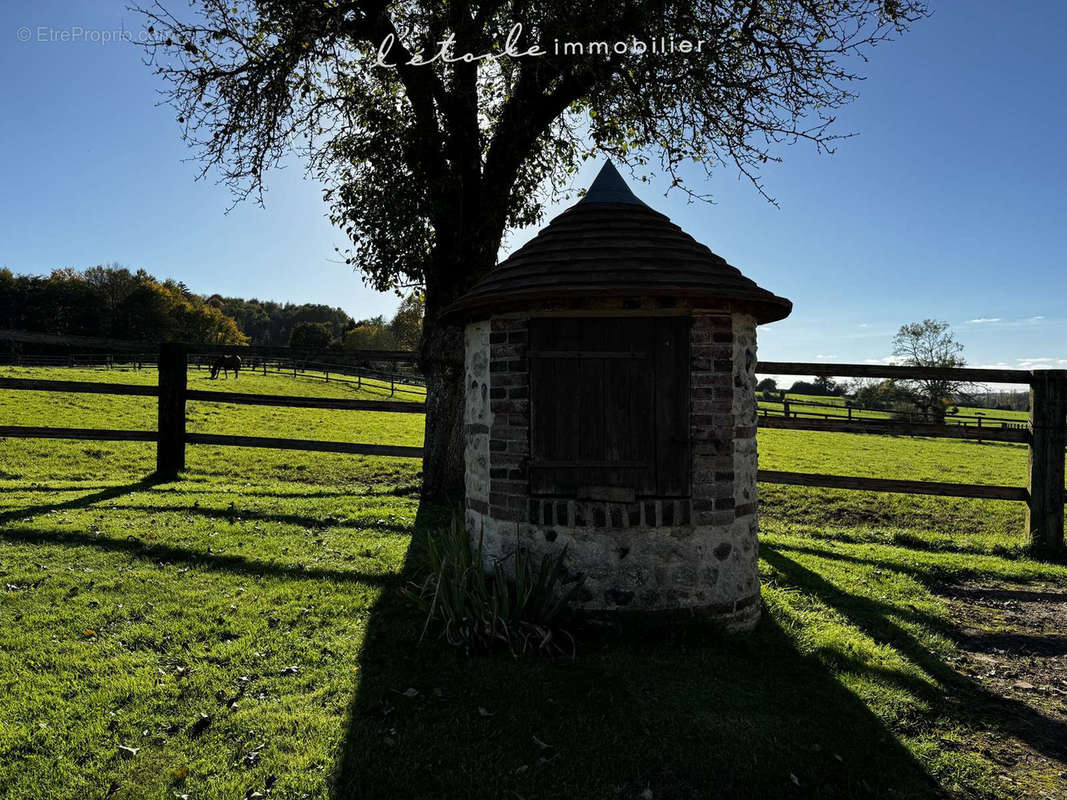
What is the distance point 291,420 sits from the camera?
71.8 feet

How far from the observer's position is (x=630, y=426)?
4.70 m

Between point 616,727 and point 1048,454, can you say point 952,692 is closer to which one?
point 616,727

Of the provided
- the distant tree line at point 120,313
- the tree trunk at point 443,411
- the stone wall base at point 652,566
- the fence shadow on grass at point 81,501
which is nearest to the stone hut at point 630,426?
the stone wall base at point 652,566

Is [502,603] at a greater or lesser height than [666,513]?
lesser

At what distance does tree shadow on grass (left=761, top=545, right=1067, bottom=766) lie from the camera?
368 cm

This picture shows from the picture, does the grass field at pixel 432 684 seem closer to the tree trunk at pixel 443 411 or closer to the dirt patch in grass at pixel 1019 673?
the dirt patch in grass at pixel 1019 673

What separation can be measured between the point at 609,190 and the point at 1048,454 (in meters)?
6.42

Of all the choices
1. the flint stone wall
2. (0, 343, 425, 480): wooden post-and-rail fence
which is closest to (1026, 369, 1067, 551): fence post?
the flint stone wall

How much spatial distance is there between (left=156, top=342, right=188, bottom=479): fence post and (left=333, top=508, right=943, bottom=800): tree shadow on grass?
23.5 ft

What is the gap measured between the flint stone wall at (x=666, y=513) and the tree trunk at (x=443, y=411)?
3260 mm

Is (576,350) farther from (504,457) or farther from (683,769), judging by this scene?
(683,769)

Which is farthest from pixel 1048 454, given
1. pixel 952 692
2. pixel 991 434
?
pixel 952 692

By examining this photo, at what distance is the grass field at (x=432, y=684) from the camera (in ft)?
10.1

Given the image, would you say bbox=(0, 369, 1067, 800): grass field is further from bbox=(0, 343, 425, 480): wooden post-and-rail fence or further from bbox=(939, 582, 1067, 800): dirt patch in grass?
bbox=(0, 343, 425, 480): wooden post-and-rail fence
